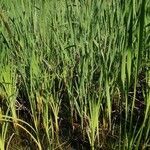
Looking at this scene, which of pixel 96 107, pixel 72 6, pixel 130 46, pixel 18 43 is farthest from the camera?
pixel 72 6

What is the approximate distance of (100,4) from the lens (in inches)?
68.1

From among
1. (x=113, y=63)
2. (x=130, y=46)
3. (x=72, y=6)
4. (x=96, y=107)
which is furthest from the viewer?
(x=72, y=6)

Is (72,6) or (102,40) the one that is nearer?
(102,40)

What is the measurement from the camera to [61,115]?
1839 mm

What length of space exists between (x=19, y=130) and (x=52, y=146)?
27 cm

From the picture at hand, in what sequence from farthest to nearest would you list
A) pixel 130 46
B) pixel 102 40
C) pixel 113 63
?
pixel 102 40 < pixel 113 63 < pixel 130 46

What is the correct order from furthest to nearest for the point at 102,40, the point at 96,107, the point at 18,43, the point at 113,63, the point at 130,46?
the point at 102,40 < the point at 18,43 < the point at 113,63 < the point at 96,107 < the point at 130,46

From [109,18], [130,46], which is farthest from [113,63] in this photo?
[130,46]

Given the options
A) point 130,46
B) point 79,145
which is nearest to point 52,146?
point 79,145

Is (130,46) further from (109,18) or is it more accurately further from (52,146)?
(52,146)

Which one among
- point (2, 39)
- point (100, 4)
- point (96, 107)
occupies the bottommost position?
point (96, 107)

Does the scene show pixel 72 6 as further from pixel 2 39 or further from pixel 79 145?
pixel 79 145

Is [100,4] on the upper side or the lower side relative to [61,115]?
upper

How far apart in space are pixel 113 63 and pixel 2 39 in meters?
0.54
